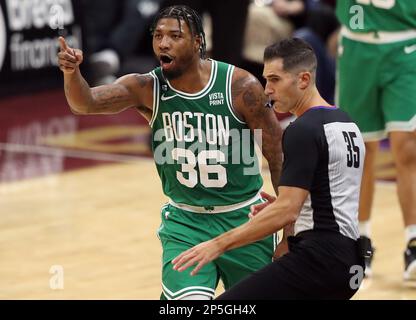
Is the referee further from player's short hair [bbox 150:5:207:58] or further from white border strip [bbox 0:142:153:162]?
white border strip [bbox 0:142:153:162]

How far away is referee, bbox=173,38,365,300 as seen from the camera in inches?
186

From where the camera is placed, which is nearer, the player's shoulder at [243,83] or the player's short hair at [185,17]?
the player's short hair at [185,17]

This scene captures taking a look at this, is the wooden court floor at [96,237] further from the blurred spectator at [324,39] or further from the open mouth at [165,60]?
the blurred spectator at [324,39]

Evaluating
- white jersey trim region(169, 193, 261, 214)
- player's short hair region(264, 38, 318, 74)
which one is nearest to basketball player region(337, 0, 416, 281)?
white jersey trim region(169, 193, 261, 214)

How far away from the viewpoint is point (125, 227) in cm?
859

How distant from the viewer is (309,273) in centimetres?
480

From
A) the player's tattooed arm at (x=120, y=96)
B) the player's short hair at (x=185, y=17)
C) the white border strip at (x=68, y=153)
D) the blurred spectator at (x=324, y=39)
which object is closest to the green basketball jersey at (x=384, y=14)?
the player's short hair at (x=185, y=17)

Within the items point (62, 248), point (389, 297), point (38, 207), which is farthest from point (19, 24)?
point (389, 297)

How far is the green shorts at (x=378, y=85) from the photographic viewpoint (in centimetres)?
728

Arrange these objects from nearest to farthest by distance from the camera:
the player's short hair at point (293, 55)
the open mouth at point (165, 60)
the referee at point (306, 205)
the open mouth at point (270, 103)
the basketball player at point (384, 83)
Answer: the referee at point (306, 205) < the player's short hair at point (293, 55) < the open mouth at point (270, 103) < the open mouth at point (165, 60) < the basketball player at point (384, 83)

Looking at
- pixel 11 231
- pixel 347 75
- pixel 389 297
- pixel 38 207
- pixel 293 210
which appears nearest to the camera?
pixel 293 210

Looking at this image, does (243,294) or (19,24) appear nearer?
(243,294)

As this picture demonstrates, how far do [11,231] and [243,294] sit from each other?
4.03 m

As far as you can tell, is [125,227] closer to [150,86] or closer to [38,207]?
[38,207]
